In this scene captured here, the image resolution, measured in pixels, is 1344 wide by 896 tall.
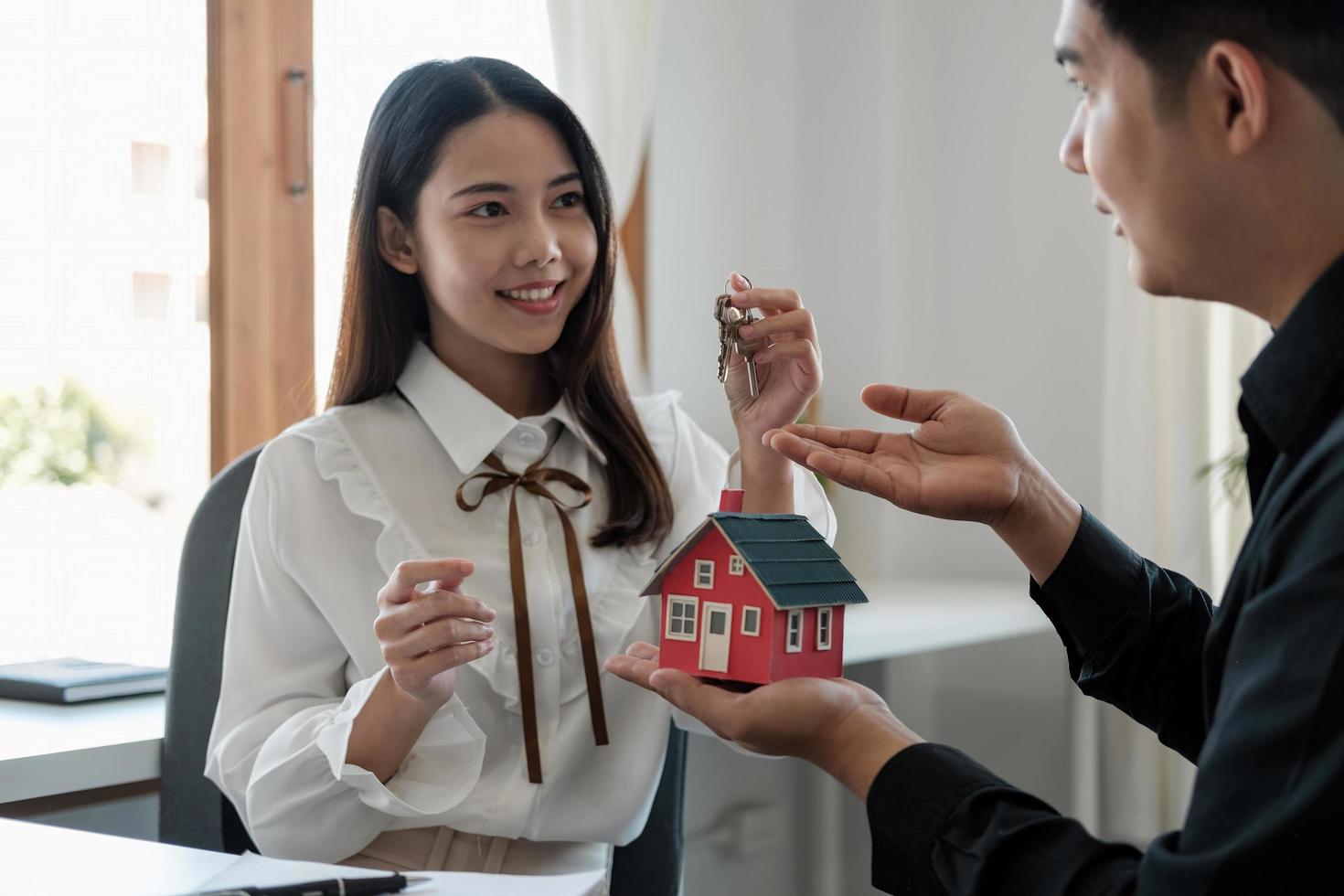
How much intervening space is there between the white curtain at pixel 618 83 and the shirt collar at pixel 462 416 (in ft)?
3.42

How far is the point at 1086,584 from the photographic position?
3.48ft

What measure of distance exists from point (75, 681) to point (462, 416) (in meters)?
0.62

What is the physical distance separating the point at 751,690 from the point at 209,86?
1614mm

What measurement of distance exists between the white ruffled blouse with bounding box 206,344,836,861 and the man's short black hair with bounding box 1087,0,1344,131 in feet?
2.30

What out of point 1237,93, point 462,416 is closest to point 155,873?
point 462,416

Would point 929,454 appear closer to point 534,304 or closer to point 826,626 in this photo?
point 826,626

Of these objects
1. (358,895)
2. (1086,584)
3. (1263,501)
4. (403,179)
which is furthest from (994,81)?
(358,895)

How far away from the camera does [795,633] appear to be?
3.25 ft

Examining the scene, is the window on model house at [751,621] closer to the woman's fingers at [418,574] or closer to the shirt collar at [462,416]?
the woman's fingers at [418,574]

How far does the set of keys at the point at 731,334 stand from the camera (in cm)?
121

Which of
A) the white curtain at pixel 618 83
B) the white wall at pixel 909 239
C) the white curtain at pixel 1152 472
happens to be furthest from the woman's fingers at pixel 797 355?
the white curtain at pixel 1152 472

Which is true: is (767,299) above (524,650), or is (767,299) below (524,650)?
above

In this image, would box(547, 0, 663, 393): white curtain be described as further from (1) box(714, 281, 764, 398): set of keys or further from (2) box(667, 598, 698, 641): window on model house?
Answer: (2) box(667, 598, 698, 641): window on model house

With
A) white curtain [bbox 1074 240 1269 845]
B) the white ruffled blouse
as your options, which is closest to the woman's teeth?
the white ruffled blouse
